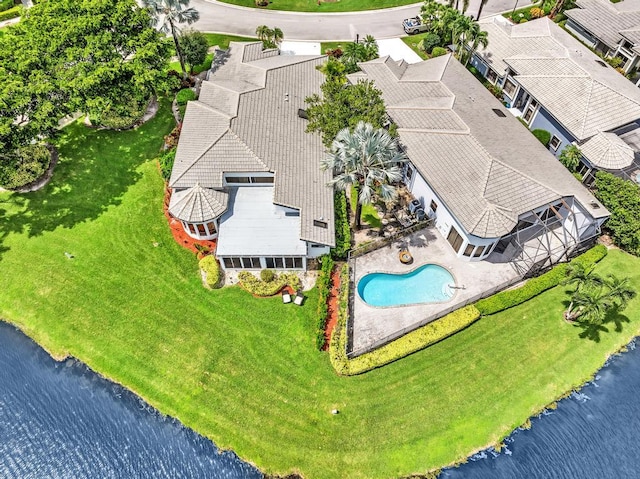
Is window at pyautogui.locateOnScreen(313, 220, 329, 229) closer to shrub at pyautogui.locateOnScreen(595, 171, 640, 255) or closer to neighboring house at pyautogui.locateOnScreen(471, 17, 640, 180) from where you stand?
shrub at pyautogui.locateOnScreen(595, 171, 640, 255)

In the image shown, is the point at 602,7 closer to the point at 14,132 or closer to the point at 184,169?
the point at 184,169

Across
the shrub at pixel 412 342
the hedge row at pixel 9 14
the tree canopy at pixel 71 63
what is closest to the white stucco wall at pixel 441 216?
the shrub at pixel 412 342

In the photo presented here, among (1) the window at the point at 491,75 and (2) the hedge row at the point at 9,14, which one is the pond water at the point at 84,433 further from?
(2) the hedge row at the point at 9,14

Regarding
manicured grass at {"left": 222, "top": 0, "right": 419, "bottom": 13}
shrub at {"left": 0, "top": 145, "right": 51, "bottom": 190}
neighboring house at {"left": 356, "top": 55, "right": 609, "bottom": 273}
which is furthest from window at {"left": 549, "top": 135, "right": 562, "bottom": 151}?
shrub at {"left": 0, "top": 145, "right": 51, "bottom": 190}

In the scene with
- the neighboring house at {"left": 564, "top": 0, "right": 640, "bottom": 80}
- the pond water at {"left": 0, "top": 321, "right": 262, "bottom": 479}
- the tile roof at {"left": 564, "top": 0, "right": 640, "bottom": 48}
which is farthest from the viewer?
the tile roof at {"left": 564, "top": 0, "right": 640, "bottom": 48}

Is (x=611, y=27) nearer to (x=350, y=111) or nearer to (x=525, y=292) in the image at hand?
(x=525, y=292)

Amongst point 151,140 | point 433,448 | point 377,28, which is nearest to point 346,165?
point 433,448
